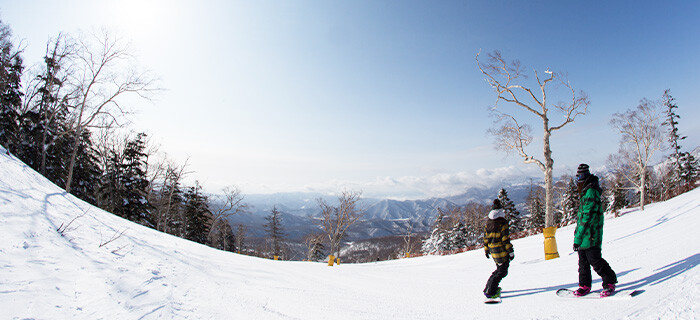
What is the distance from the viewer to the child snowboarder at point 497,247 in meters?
4.16

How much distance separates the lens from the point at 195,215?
97.2 feet

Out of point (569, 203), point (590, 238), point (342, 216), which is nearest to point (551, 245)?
point (590, 238)

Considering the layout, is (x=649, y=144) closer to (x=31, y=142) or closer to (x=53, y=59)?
(x=53, y=59)

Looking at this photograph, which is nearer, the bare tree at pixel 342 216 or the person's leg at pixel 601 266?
the person's leg at pixel 601 266

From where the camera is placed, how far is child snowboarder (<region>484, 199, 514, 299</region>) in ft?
13.6

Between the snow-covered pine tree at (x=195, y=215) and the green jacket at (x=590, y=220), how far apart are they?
3206cm

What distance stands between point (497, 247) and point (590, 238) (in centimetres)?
120

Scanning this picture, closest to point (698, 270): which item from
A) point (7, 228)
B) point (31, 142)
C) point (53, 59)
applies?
point (7, 228)

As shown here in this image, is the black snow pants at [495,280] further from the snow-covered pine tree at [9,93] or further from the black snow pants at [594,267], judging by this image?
the snow-covered pine tree at [9,93]

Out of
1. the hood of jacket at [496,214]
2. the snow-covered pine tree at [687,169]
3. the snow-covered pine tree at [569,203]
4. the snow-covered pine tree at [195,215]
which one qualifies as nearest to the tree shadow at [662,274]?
the hood of jacket at [496,214]

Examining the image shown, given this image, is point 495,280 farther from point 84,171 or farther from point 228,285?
point 84,171

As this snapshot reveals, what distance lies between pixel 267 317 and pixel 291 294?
115 centimetres

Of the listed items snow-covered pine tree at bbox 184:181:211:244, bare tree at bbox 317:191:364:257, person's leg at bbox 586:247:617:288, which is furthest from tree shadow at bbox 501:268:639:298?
snow-covered pine tree at bbox 184:181:211:244

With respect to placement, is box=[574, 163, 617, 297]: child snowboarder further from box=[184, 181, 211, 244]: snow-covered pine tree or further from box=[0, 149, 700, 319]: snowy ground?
box=[184, 181, 211, 244]: snow-covered pine tree
